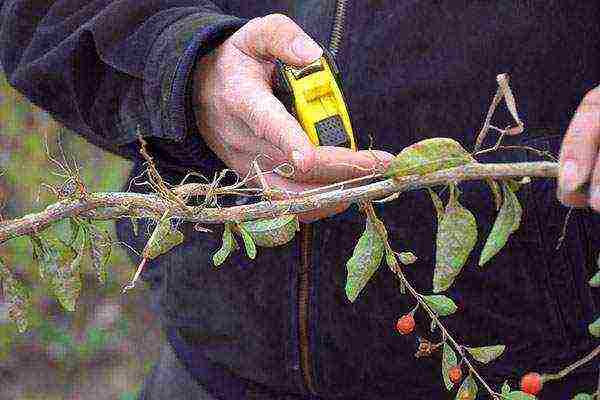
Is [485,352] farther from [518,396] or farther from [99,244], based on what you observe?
[99,244]

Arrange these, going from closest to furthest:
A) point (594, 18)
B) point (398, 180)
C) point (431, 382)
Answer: point (398, 180), point (594, 18), point (431, 382)

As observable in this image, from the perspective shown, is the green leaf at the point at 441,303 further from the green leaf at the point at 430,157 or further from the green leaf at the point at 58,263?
the green leaf at the point at 58,263

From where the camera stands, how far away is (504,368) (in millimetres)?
1164

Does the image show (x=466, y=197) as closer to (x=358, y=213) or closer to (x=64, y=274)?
(x=358, y=213)

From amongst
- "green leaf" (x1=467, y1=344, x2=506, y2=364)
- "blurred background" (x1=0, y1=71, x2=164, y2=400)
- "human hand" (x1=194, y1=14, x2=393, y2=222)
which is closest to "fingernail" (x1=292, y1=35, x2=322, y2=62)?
"human hand" (x1=194, y1=14, x2=393, y2=222)

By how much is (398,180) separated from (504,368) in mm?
551

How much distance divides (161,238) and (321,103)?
0.82ft

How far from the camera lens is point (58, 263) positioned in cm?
84

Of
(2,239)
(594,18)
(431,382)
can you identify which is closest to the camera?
(2,239)

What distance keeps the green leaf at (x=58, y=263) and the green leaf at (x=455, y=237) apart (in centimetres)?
32

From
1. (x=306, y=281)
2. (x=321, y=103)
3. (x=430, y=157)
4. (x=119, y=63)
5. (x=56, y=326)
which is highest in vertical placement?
(x=430, y=157)

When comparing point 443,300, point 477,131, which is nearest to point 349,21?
point 477,131

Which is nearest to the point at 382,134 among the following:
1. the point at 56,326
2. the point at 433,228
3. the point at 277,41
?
the point at 433,228

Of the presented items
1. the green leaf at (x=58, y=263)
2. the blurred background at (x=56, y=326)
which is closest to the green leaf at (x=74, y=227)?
the green leaf at (x=58, y=263)
